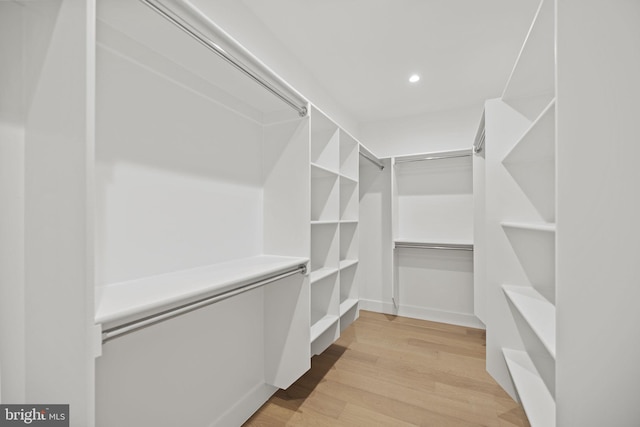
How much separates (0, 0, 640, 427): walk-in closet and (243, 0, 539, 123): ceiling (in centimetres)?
2

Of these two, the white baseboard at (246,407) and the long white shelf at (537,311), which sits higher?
the long white shelf at (537,311)

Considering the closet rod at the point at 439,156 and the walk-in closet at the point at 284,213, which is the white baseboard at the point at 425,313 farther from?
the closet rod at the point at 439,156

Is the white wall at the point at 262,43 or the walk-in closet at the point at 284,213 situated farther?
the white wall at the point at 262,43

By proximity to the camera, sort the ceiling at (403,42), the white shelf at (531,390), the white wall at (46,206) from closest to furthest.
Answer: the white wall at (46,206), the white shelf at (531,390), the ceiling at (403,42)

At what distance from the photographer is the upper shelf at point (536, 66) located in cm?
105

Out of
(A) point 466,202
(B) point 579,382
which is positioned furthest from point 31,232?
(A) point 466,202

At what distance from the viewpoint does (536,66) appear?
4.50 ft

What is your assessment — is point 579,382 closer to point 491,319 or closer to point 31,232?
point 491,319

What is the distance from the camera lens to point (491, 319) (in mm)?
1827

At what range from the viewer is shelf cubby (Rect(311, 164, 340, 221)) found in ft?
7.05

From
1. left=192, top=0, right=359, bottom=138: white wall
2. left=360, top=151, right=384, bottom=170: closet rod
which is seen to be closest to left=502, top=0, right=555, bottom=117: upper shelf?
left=360, top=151, right=384, bottom=170: closet rod

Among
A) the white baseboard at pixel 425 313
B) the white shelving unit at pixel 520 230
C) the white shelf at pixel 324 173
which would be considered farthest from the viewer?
the white baseboard at pixel 425 313

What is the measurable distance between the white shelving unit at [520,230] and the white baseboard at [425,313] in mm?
1375

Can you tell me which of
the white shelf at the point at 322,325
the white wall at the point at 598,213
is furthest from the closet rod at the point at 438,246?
the white wall at the point at 598,213
